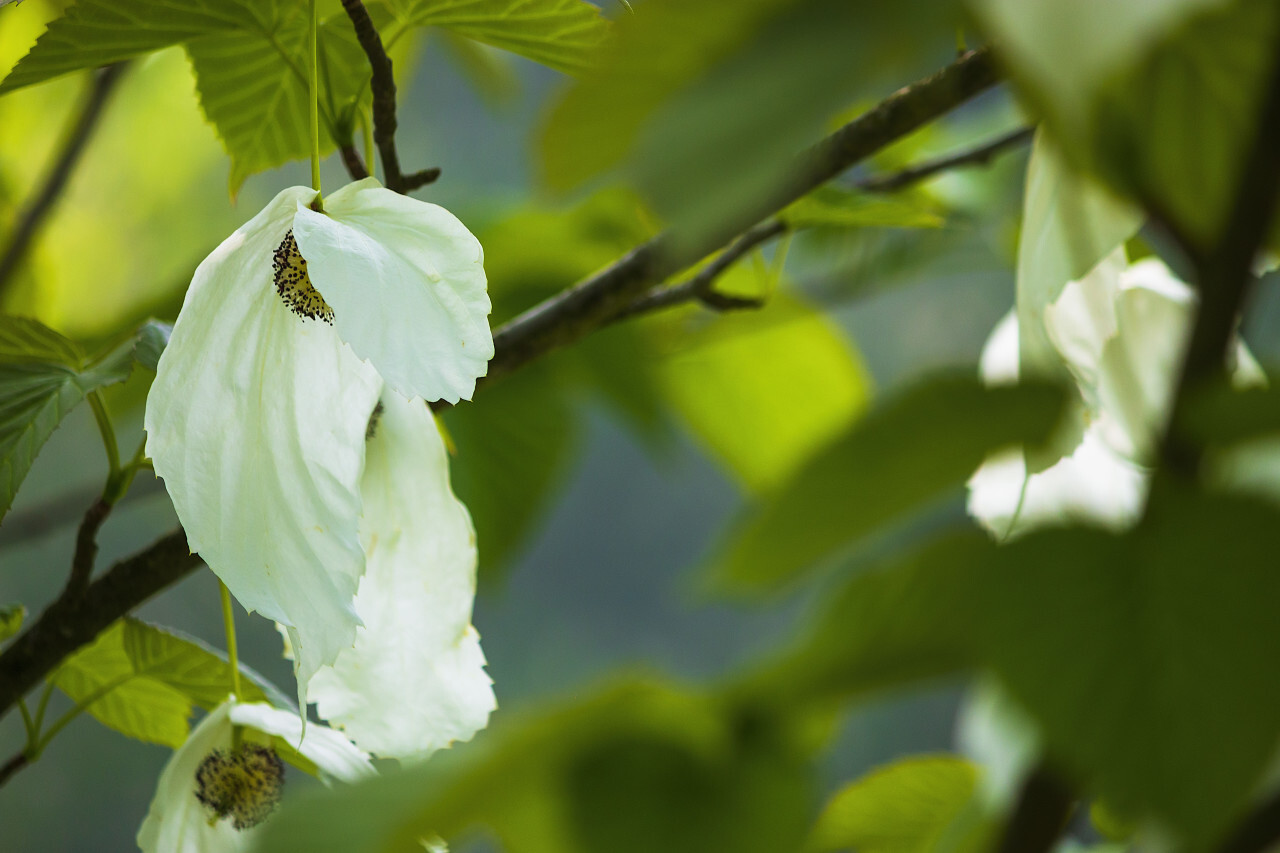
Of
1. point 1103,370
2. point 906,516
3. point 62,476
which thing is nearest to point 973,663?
point 906,516

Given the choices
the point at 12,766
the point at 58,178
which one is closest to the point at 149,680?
the point at 12,766

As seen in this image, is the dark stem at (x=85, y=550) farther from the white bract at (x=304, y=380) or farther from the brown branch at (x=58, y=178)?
the brown branch at (x=58, y=178)

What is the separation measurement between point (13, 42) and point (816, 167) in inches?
13.9

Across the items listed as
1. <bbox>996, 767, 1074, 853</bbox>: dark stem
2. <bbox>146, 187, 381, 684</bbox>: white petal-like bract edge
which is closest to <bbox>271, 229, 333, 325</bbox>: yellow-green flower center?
<bbox>146, 187, 381, 684</bbox>: white petal-like bract edge

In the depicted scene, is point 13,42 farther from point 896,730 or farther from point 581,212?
point 896,730

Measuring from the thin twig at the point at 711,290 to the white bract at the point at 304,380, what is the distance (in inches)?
2.5

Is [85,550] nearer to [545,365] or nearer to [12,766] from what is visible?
[12,766]

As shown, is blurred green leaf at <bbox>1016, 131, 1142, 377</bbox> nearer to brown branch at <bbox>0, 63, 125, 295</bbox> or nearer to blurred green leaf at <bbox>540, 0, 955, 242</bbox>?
blurred green leaf at <bbox>540, 0, 955, 242</bbox>

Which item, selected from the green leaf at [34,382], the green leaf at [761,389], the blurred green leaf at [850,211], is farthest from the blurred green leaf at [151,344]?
the green leaf at [761,389]

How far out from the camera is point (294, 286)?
14 centimetres

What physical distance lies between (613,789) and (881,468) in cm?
2

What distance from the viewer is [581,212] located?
315mm

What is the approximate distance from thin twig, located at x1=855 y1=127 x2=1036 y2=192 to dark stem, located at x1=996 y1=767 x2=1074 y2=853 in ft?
0.58

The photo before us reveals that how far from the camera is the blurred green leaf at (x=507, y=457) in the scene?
0.98 ft
